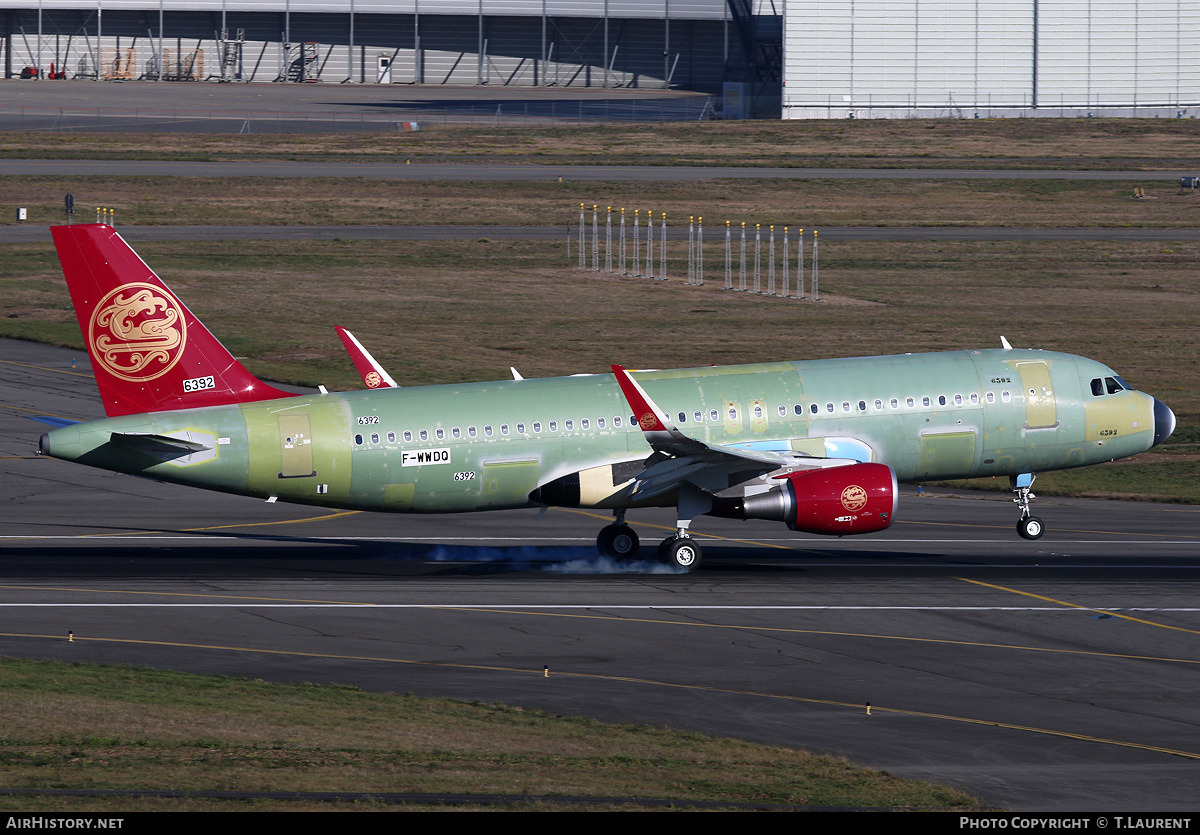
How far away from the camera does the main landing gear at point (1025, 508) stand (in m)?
40.7

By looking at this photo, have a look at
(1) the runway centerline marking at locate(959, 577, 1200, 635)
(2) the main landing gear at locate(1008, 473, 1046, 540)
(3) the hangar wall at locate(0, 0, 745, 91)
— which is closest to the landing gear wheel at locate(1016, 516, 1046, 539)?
(2) the main landing gear at locate(1008, 473, 1046, 540)

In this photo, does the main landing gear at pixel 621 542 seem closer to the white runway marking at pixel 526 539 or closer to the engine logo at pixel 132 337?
the white runway marking at pixel 526 539

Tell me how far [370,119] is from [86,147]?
3288 centimetres

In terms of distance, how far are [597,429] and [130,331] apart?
1237 centimetres

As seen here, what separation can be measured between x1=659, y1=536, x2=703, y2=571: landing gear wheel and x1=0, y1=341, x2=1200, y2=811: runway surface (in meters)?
0.71

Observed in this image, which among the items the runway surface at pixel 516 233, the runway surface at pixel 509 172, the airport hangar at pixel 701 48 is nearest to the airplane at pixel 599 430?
the runway surface at pixel 516 233

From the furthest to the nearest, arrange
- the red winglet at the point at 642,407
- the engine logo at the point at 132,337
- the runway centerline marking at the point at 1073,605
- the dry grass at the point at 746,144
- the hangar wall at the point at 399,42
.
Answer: the hangar wall at the point at 399,42, the dry grass at the point at 746,144, the engine logo at the point at 132,337, the red winglet at the point at 642,407, the runway centerline marking at the point at 1073,605

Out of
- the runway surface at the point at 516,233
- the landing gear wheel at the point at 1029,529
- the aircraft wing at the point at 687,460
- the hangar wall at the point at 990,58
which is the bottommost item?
the landing gear wheel at the point at 1029,529

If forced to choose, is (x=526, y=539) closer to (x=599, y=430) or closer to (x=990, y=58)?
(x=599, y=430)

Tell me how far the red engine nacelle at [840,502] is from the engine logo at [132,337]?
52.8ft

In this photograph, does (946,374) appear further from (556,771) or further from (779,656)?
(556,771)

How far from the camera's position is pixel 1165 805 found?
21469 millimetres

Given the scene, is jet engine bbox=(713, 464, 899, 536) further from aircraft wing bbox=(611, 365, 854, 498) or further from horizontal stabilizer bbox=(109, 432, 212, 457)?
horizontal stabilizer bbox=(109, 432, 212, 457)

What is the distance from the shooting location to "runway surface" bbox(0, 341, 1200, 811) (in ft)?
84.7
